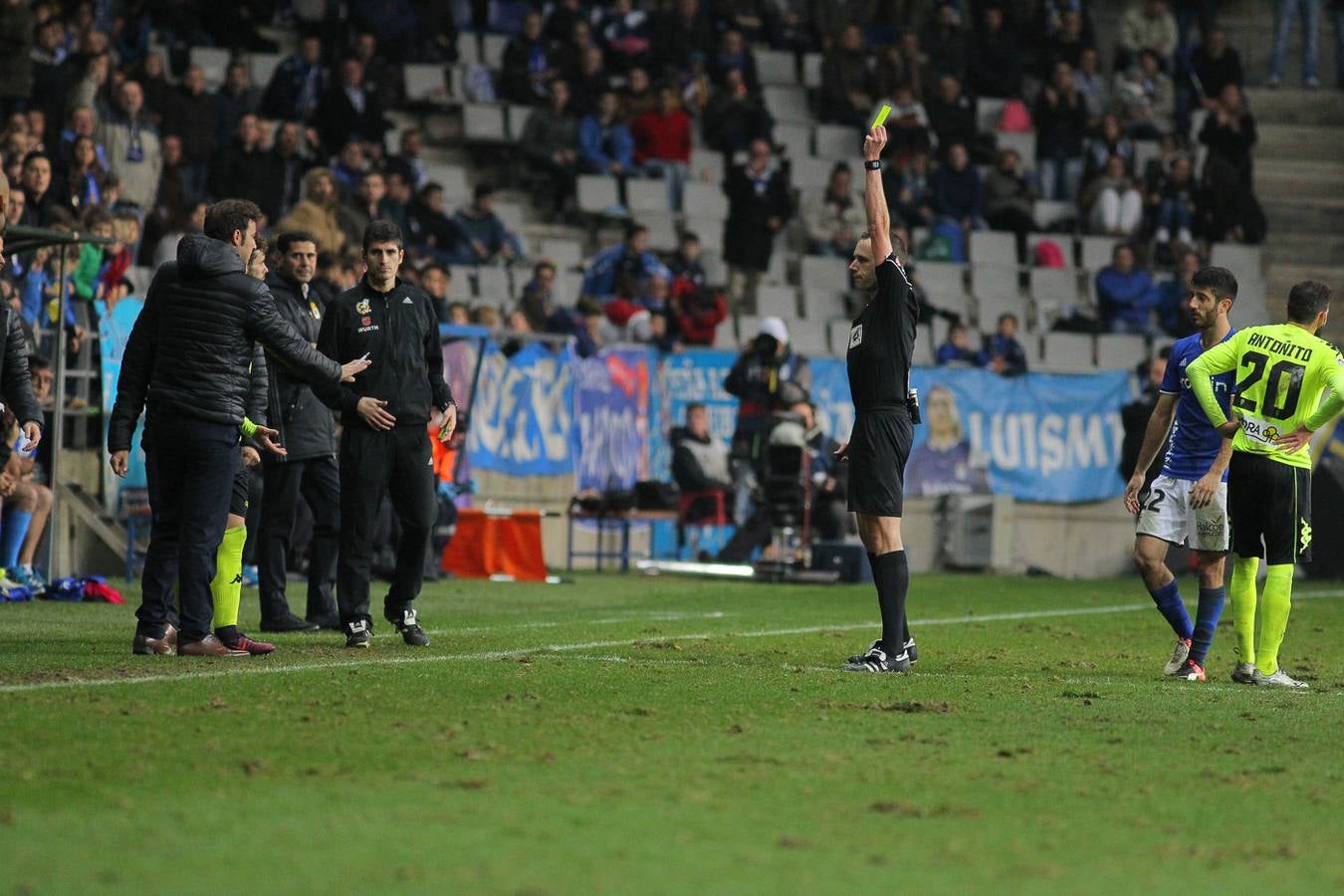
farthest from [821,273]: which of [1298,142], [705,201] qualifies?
[1298,142]

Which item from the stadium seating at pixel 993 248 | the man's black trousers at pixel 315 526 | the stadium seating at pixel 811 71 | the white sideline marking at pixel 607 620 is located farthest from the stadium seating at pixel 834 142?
the man's black trousers at pixel 315 526

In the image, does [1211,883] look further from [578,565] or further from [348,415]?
[578,565]

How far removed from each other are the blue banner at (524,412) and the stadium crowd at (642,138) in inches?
14.8

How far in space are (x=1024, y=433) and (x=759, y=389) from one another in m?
4.89

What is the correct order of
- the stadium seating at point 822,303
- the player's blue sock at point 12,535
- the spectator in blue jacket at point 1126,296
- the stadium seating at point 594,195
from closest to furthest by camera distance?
1. the player's blue sock at point 12,535
2. the stadium seating at point 594,195
3. the stadium seating at point 822,303
4. the spectator in blue jacket at point 1126,296

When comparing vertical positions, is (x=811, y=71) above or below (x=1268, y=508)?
above

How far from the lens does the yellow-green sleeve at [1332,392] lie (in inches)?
360

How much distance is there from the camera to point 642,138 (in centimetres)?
2462

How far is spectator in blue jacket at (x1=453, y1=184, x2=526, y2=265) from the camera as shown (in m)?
22.1

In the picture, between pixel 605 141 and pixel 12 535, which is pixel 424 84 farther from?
pixel 12 535

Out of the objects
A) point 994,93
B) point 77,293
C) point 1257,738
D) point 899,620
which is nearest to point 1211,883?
point 1257,738

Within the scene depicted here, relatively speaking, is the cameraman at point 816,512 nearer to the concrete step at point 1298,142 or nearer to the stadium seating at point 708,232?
the stadium seating at point 708,232

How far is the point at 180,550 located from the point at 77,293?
758 centimetres

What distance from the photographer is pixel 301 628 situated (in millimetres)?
11156
